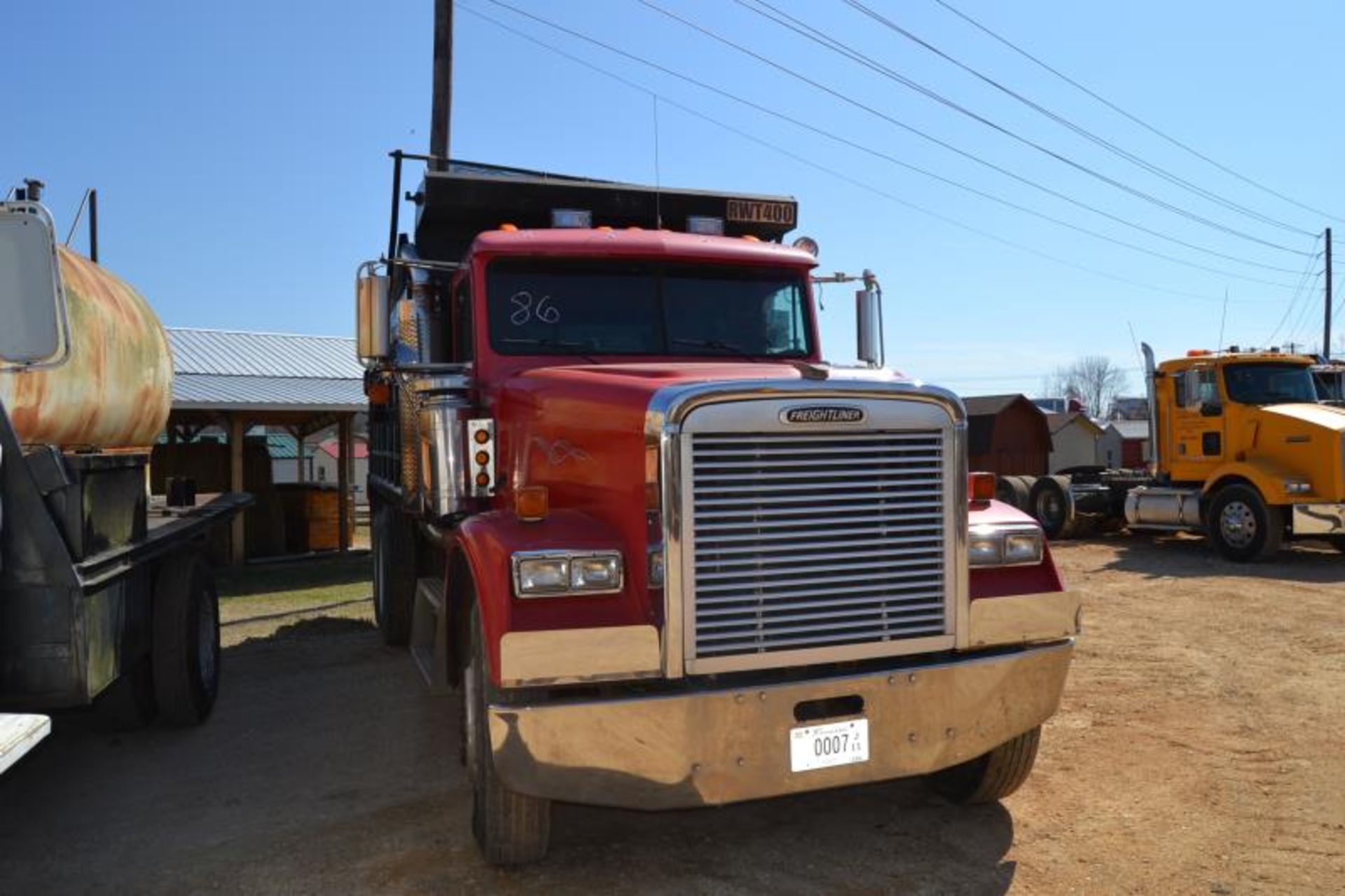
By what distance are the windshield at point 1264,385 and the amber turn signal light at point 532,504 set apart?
484 inches

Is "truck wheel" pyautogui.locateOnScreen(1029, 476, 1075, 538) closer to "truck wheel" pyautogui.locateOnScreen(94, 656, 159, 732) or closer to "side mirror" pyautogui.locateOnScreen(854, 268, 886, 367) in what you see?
"side mirror" pyautogui.locateOnScreen(854, 268, 886, 367)

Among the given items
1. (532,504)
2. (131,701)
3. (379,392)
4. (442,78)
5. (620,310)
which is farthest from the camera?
(442,78)

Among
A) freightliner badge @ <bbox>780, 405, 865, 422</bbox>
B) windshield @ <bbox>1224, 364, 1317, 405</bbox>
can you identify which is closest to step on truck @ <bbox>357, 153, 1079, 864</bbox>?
freightliner badge @ <bbox>780, 405, 865, 422</bbox>

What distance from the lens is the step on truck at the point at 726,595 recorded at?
3414 millimetres

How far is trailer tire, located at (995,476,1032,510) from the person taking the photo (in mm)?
16734

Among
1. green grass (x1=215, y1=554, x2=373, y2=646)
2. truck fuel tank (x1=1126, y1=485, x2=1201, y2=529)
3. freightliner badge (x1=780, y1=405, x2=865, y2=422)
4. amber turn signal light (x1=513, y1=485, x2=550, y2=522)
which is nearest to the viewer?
freightliner badge (x1=780, y1=405, x2=865, y2=422)

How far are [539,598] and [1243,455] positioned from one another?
1250cm

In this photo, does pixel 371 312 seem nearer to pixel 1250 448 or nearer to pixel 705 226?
pixel 705 226

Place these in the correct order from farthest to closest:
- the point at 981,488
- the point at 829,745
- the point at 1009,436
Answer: the point at 1009,436, the point at 981,488, the point at 829,745

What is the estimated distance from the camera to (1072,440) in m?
41.3

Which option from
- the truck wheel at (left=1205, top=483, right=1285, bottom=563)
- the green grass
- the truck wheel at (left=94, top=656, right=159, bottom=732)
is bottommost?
the green grass

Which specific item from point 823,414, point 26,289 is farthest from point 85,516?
point 823,414

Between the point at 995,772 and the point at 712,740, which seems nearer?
the point at 712,740

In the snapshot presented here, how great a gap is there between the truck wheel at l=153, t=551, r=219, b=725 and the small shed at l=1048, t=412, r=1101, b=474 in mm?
38054
